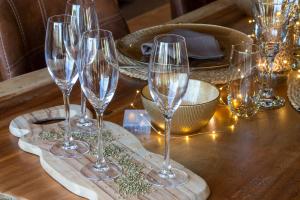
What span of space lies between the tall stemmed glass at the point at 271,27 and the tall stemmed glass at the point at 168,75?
0.39 meters

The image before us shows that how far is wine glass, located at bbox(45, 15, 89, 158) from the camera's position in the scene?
1.03 meters

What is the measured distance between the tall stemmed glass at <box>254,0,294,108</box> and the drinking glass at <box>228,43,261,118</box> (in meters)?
0.05

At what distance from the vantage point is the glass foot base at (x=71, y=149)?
1.06 metres

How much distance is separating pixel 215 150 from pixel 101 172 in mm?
232

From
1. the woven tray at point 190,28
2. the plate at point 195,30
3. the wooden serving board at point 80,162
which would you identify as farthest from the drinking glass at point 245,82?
the wooden serving board at point 80,162

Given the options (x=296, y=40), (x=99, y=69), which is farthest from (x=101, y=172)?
(x=296, y=40)

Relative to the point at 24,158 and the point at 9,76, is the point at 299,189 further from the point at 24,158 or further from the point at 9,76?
the point at 9,76

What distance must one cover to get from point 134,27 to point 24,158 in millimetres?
2851

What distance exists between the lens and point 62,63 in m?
1.05

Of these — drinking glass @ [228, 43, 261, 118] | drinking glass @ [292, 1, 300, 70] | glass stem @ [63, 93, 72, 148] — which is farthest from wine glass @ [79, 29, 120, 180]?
drinking glass @ [292, 1, 300, 70]

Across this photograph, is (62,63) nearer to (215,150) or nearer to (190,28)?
(215,150)

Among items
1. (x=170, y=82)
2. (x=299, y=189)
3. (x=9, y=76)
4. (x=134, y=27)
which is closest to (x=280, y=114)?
(x=299, y=189)

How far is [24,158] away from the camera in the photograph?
107cm

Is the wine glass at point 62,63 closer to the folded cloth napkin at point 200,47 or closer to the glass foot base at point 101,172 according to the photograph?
the glass foot base at point 101,172
